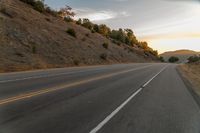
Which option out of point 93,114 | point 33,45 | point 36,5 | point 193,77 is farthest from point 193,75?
point 36,5

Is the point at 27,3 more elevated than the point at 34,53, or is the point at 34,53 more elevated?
the point at 27,3

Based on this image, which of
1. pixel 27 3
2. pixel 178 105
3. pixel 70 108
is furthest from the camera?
pixel 27 3

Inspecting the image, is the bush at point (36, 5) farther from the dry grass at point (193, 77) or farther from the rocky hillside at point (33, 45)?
the dry grass at point (193, 77)

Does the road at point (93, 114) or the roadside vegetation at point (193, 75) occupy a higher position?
the road at point (93, 114)

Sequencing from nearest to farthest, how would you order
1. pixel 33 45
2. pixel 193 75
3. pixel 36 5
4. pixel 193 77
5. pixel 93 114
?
1. pixel 93 114
2. pixel 193 77
3. pixel 193 75
4. pixel 33 45
5. pixel 36 5

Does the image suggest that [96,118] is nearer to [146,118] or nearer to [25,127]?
[146,118]

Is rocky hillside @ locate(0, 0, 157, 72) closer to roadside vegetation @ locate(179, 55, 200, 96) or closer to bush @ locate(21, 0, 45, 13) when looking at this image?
bush @ locate(21, 0, 45, 13)

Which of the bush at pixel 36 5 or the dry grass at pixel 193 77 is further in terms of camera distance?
the bush at pixel 36 5

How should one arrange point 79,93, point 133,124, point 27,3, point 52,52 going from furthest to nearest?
point 27,3 → point 52,52 → point 79,93 → point 133,124

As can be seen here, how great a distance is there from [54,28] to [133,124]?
52.6 m

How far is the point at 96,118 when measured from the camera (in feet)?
31.1

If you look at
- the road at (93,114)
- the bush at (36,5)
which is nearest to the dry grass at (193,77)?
the road at (93,114)

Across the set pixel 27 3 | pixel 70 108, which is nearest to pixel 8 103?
pixel 70 108

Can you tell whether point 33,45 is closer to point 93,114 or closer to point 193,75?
point 193,75
